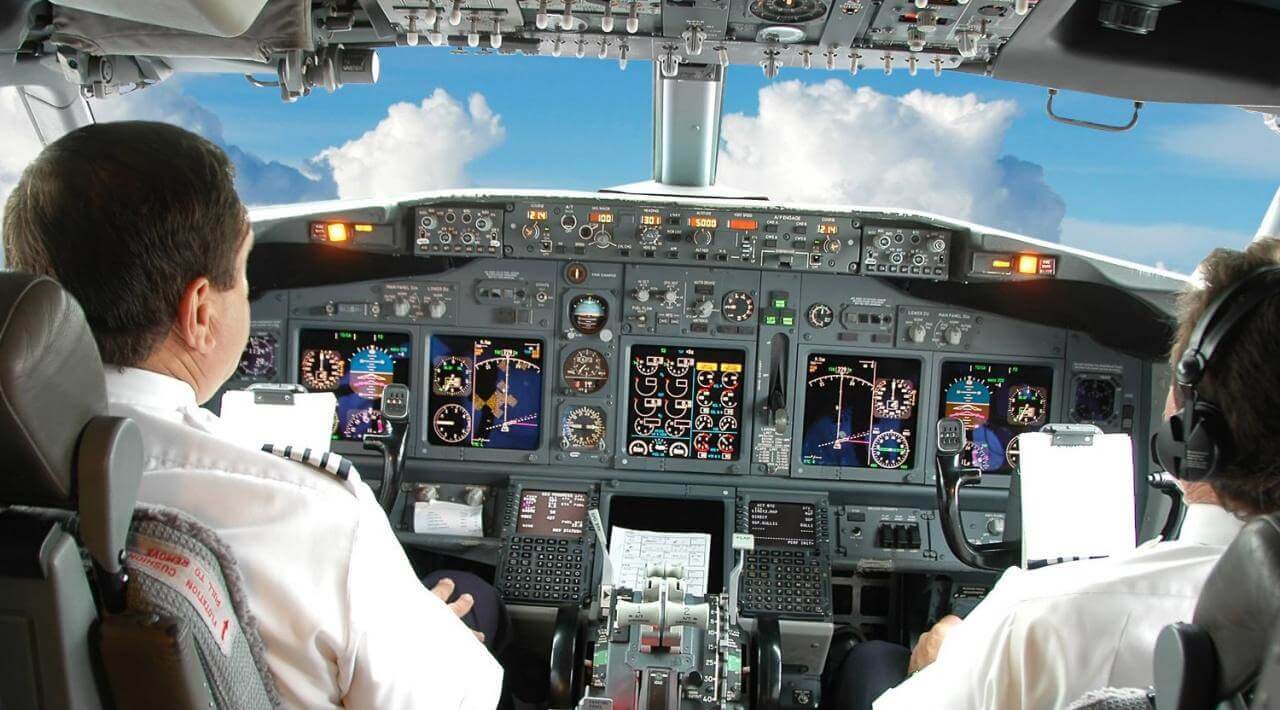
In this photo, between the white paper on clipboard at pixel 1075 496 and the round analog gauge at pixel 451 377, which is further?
the round analog gauge at pixel 451 377

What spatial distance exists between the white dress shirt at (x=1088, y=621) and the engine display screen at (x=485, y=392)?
2638mm

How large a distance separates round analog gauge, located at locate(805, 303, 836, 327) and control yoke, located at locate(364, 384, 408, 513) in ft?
4.87

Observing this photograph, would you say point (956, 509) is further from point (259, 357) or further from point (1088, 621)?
point (259, 357)

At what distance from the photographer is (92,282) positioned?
1.17 m

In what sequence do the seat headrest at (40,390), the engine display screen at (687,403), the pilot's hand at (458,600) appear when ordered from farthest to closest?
the engine display screen at (687,403), the pilot's hand at (458,600), the seat headrest at (40,390)

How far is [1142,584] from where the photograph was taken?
50.3 inches

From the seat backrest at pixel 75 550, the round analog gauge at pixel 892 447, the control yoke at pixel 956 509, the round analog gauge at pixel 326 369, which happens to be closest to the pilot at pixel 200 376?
the seat backrest at pixel 75 550

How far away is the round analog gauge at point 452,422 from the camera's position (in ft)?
12.8

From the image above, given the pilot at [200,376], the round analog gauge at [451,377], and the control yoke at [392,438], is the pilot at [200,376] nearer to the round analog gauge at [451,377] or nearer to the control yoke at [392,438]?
the control yoke at [392,438]

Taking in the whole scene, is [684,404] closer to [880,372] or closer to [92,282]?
[880,372]

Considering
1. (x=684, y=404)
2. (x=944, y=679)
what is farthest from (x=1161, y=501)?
(x=944, y=679)

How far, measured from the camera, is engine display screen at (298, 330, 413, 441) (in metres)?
3.89

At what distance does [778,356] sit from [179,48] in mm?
2297

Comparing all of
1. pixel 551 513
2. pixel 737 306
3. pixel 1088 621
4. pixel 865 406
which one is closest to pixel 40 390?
pixel 1088 621
